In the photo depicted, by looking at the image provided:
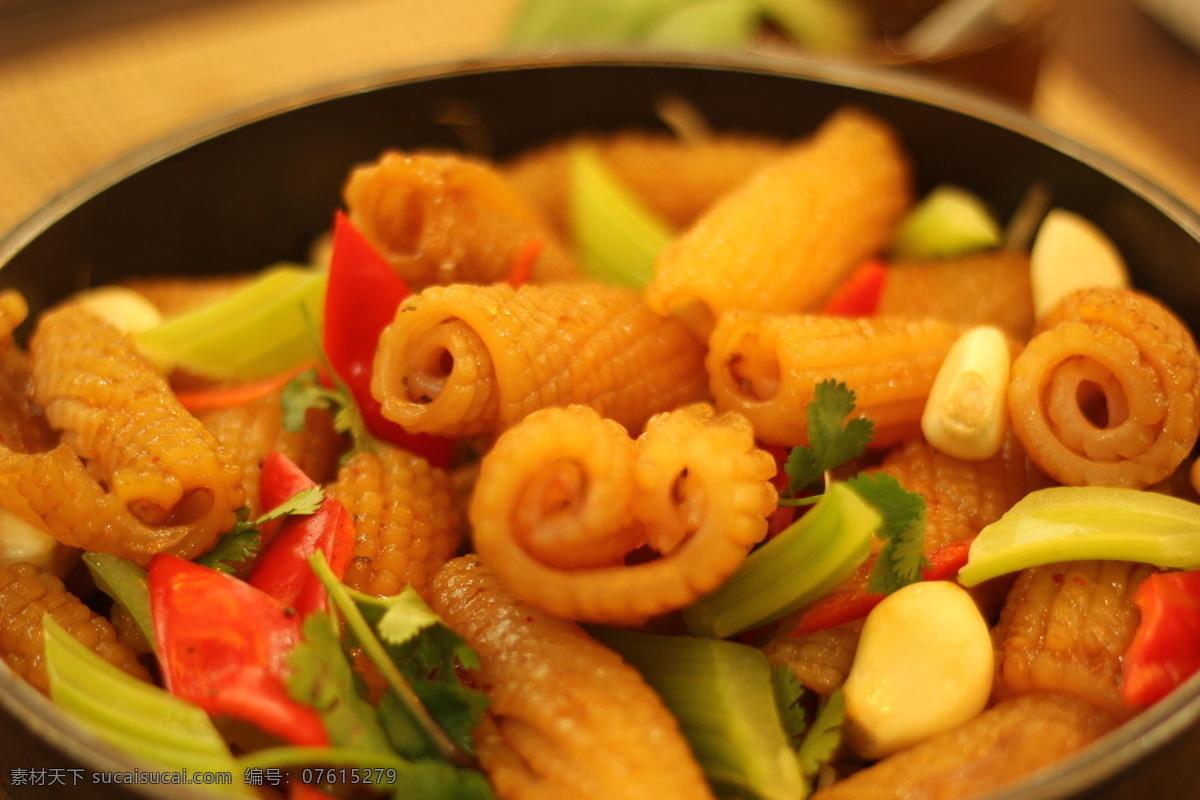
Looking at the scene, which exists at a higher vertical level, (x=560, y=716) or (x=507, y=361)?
(x=507, y=361)

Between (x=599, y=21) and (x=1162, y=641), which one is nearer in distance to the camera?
(x=1162, y=641)

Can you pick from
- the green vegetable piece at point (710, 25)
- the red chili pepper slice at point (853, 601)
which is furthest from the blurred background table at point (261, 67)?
the red chili pepper slice at point (853, 601)

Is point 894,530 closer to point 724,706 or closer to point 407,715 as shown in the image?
point 724,706

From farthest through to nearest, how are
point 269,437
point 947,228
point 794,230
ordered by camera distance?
1. point 947,228
2. point 794,230
3. point 269,437

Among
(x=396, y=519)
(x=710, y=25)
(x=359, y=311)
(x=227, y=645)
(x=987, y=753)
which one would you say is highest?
(x=710, y=25)

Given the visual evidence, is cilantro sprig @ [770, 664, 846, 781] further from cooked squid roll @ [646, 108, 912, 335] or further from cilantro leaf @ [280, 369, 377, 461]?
cilantro leaf @ [280, 369, 377, 461]

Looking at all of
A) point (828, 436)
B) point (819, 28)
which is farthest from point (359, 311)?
point (819, 28)

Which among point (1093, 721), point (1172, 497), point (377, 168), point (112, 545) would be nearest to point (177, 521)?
point (112, 545)
